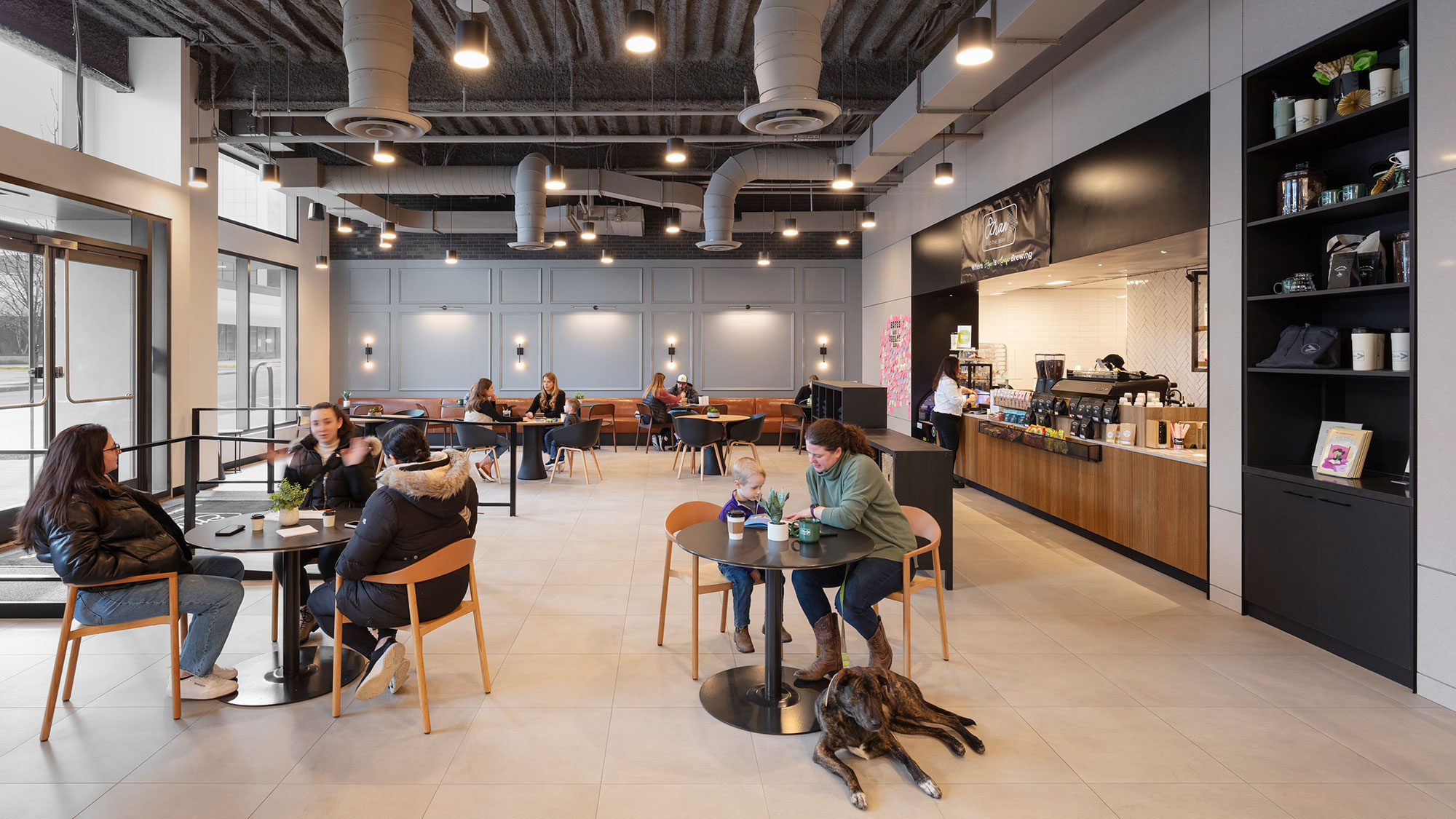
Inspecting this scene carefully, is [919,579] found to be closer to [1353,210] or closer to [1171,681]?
[1171,681]

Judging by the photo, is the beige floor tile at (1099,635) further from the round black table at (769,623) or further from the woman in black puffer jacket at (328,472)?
the woman in black puffer jacket at (328,472)

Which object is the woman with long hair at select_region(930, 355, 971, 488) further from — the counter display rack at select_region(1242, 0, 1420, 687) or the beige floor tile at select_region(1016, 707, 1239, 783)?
the beige floor tile at select_region(1016, 707, 1239, 783)

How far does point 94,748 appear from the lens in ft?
9.23

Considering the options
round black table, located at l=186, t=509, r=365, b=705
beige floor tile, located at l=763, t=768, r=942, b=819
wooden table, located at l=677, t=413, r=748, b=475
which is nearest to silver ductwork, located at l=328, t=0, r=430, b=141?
round black table, located at l=186, t=509, r=365, b=705

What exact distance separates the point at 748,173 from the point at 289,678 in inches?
292

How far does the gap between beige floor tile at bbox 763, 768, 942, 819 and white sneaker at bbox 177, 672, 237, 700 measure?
2.36 metres

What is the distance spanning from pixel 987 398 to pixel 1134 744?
607cm

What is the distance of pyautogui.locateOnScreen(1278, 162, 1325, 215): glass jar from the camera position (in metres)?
4.02

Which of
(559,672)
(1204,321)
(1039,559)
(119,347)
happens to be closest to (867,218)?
(1204,321)

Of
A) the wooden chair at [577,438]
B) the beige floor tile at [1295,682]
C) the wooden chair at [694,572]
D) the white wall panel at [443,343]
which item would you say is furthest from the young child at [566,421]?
the beige floor tile at [1295,682]

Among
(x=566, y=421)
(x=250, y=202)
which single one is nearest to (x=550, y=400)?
(x=566, y=421)

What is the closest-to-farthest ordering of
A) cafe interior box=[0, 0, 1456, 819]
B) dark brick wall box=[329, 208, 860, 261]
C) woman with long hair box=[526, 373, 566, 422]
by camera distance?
cafe interior box=[0, 0, 1456, 819] < woman with long hair box=[526, 373, 566, 422] < dark brick wall box=[329, 208, 860, 261]

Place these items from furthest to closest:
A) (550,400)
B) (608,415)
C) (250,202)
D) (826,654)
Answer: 1. (608,415)
2. (250,202)
3. (550,400)
4. (826,654)

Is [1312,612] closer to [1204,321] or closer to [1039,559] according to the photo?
[1039,559]
